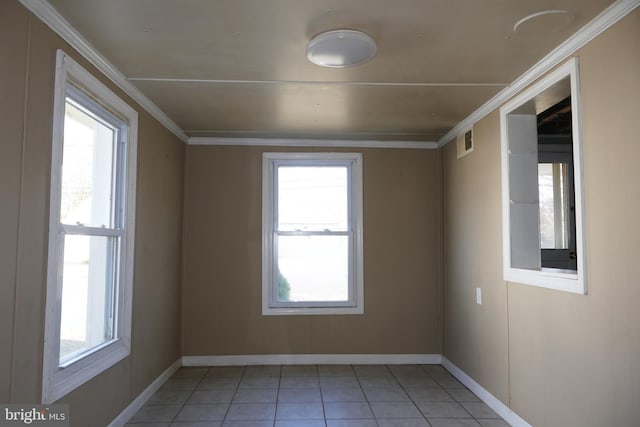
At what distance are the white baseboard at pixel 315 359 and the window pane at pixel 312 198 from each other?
1303 millimetres

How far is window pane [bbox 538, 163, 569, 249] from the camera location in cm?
478

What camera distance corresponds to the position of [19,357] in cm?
201

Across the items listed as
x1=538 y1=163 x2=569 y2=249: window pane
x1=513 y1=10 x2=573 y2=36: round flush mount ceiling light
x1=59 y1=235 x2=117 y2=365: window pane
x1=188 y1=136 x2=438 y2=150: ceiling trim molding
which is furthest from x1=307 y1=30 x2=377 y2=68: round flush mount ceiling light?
x1=538 y1=163 x2=569 y2=249: window pane

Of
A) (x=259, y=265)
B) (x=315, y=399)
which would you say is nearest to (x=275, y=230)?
(x=259, y=265)

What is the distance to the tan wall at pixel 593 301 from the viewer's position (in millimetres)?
2111

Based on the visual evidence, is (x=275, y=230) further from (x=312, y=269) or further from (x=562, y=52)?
(x=562, y=52)

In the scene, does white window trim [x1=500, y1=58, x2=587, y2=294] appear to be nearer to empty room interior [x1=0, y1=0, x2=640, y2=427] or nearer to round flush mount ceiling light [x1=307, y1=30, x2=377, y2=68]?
empty room interior [x1=0, y1=0, x2=640, y2=427]

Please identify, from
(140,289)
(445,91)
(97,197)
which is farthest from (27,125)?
(445,91)

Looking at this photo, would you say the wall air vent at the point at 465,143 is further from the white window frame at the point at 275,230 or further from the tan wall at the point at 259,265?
the white window frame at the point at 275,230

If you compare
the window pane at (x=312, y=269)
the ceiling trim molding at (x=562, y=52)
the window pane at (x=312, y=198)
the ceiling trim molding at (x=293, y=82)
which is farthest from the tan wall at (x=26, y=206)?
the ceiling trim molding at (x=562, y=52)

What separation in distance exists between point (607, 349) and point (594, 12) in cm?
160

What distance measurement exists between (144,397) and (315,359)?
175cm

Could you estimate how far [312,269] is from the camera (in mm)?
4922

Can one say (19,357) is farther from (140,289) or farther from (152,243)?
(152,243)
